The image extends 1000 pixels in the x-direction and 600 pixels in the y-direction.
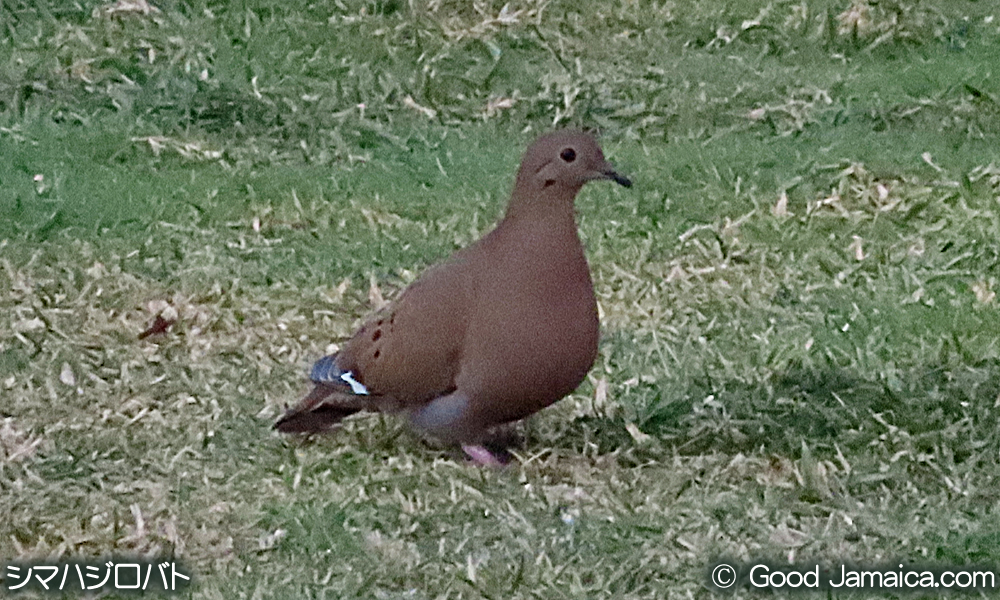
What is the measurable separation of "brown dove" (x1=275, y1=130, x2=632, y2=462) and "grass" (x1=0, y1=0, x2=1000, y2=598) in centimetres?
18

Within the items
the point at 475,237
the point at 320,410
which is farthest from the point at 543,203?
the point at 475,237

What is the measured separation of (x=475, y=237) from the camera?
19.6 ft

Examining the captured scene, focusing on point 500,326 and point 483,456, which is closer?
A: point 500,326

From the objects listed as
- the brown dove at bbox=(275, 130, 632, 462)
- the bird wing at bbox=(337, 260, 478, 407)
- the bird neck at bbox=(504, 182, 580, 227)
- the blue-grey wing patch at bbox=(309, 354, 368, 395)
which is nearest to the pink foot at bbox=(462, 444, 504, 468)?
the brown dove at bbox=(275, 130, 632, 462)

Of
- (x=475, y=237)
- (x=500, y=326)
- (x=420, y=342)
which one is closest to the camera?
(x=500, y=326)

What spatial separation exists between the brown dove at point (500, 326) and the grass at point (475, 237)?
0.18 meters

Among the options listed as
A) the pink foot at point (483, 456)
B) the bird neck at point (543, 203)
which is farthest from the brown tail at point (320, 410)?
the bird neck at point (543, 203)

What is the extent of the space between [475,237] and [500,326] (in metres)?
2.20

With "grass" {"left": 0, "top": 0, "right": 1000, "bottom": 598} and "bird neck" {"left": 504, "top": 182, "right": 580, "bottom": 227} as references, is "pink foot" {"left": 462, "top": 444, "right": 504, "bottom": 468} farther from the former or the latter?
"bird neck" {"left": 504, "top": 182, "right": 580, "bottom": 227}

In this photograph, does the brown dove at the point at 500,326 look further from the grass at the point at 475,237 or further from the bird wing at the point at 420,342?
the grass at the point at 475,237

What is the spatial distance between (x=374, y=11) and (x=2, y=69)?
1.61 m

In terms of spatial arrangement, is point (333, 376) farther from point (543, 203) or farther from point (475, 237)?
point (475, 237)

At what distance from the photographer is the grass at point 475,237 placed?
3.76m

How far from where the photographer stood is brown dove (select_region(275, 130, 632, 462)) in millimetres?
Result: 3783
